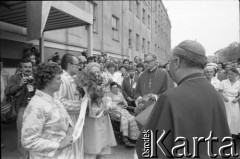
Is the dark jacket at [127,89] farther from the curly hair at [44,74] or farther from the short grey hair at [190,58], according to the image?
the short grey hair at [190,58]

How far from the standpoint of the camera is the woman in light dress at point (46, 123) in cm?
200

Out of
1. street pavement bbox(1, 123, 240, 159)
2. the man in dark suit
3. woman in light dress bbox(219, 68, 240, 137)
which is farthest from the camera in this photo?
the man in dark suit

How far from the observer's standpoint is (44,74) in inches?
90.4

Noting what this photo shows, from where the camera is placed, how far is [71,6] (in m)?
1.04

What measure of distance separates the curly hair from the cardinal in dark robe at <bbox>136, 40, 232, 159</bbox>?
1049mm

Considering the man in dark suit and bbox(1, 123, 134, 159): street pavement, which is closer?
bbox(1, 123, 134, 159): street pavement

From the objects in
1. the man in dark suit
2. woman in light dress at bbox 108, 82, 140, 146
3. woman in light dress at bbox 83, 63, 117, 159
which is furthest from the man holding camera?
the man in dark suit

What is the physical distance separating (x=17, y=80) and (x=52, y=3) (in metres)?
2.69

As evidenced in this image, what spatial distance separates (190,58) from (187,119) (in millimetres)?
467

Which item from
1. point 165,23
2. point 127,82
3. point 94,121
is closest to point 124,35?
point 165,23

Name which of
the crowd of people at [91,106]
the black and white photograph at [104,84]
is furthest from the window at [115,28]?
the crowd of people at [91,106]

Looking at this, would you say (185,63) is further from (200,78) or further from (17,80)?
(17,80)

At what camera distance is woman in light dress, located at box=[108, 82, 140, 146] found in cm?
521

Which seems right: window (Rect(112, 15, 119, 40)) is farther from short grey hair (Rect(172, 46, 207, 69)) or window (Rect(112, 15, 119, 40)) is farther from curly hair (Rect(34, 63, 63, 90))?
curly hair (Rect(34, 63, 63, 90))
